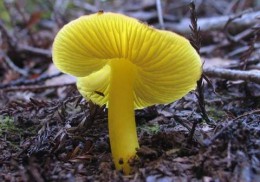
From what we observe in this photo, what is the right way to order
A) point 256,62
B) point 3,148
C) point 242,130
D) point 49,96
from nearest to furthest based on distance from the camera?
1. point 242,130
2. point 3,148
3. point 256,62
4. point 49,96

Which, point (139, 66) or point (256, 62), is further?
point (256, 62)

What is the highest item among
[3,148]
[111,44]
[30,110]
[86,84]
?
[111,44]

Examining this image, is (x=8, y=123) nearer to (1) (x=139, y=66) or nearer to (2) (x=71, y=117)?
(2) (x=71, y=117)

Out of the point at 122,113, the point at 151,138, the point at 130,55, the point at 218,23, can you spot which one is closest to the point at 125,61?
the point at 130,55

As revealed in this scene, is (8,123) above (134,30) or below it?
below

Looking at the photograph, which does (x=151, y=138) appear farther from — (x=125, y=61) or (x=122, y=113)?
(x=125, y=61)

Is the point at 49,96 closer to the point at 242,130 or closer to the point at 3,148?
the point at 3,148

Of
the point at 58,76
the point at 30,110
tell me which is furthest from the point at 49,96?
the point at 30,110

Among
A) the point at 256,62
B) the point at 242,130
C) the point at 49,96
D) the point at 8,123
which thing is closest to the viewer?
the point at 242,130
